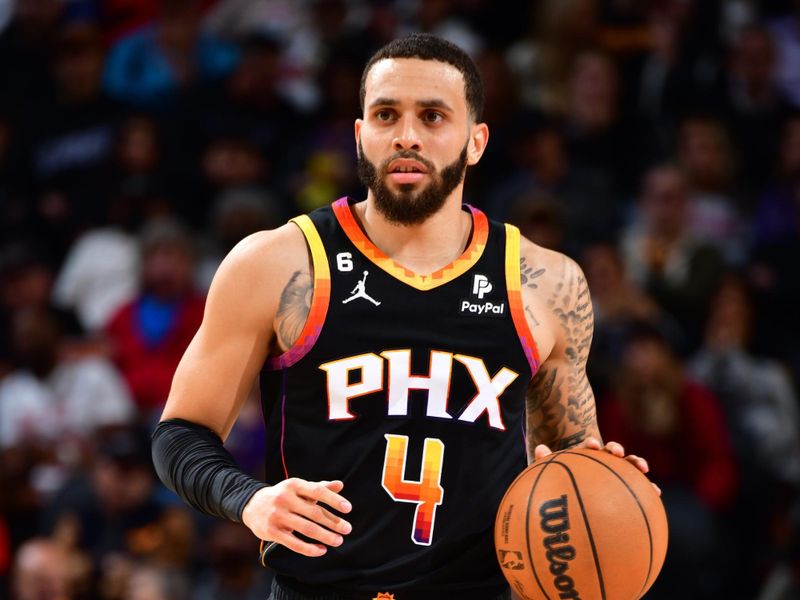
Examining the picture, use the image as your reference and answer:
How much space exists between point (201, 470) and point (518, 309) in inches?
38.6

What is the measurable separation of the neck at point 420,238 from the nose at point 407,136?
0.68 ft

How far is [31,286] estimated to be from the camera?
8742 mm

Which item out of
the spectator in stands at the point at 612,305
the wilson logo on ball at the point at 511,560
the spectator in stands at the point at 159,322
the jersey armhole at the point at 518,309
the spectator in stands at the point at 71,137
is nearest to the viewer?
the wilson logo on ball at the point at 511,560

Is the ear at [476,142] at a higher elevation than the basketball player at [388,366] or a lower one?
higher

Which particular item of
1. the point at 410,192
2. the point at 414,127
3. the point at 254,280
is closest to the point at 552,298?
the point at 410,192

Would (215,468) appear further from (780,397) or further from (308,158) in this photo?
(308,158)

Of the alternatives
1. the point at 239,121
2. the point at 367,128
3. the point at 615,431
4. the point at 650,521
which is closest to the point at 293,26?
the point at 239,121

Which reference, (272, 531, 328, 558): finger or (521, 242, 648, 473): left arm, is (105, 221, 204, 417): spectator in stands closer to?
(521, 242, 648, 473): left arm

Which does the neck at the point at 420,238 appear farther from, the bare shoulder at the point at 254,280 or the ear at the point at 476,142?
the bare shoulder at the point at 254,280

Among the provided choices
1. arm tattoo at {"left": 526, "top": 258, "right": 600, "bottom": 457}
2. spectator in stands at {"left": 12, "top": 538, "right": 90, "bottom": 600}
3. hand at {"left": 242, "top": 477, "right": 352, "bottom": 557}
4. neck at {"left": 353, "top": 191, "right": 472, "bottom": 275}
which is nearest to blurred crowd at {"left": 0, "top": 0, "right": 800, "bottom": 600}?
spectator in stands at {"left": 12, "top": 538, "right": 90, "bottom": 600}

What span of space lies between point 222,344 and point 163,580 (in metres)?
3.44

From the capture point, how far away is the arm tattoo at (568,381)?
3.96 meters

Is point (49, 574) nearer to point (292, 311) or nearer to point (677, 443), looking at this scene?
point (677, 443)

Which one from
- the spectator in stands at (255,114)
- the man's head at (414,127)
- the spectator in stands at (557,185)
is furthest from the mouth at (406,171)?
the spectator in stands at (255,114)
